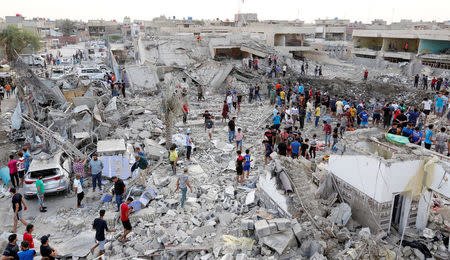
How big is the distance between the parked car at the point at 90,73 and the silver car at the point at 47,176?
16.5 m

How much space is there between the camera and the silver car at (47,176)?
9.90 metres

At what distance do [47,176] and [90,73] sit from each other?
1841 centimetres

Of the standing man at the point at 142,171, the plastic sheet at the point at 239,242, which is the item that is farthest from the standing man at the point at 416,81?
the plastic sheet at the point at 239,242

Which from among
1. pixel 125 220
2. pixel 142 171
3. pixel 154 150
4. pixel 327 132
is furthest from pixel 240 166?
pixel 327 132

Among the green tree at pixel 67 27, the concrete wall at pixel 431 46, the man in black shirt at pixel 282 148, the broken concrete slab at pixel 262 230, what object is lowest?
the broken concrete slab at pixel 262 230

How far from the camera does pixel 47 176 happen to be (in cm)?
1007

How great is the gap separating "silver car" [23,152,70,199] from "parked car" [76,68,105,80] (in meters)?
16.5

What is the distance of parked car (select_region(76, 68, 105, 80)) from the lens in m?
26.0

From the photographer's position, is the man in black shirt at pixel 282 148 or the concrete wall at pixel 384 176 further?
the man in black shirt at pixel 282 148

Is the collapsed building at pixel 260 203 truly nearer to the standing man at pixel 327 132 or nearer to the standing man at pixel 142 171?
the standing man at pixel 142 171

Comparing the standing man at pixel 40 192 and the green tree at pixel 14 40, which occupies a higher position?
the green tree at pixel 14 40

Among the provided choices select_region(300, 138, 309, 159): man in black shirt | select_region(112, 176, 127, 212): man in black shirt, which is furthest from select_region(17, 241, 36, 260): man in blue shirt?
select_region(300, 138, 309, 159): man in black shirt

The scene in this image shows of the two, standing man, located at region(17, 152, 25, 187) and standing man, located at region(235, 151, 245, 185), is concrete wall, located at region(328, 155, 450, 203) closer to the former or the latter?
standing man, located at region(235, 151, 245, 185)

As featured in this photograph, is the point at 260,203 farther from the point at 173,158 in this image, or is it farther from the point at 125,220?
the point at 173,158
